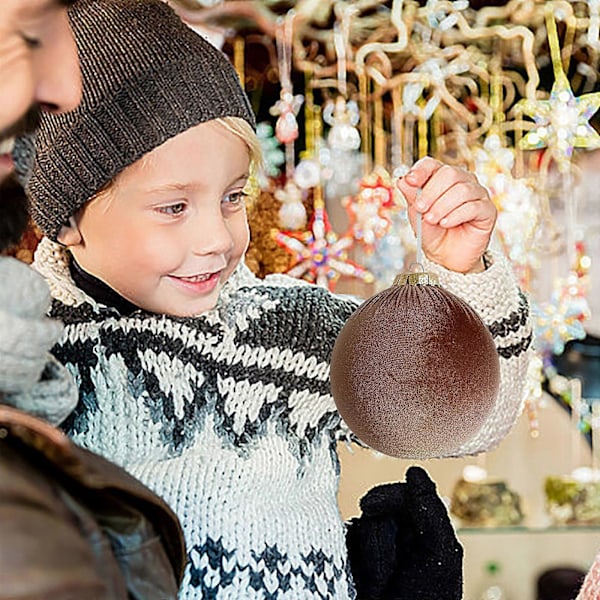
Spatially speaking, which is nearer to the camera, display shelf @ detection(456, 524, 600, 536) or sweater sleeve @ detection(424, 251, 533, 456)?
sweater sleeve @ detection(424, 251, 533, 456)

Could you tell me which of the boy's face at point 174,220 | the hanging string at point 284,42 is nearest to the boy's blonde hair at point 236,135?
the boy's face at point 174,220

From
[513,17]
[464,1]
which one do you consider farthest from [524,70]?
[464,1]

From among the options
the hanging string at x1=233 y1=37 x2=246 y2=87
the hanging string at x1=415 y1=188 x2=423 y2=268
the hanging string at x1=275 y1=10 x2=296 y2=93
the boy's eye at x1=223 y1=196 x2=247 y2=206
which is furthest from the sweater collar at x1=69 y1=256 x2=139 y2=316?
A: the hanging string at x1=233 y1=37 x2=246 y2=87

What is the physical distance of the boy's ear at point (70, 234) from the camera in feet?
2.46

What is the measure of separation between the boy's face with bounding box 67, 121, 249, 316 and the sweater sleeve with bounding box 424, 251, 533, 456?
199 millimetres

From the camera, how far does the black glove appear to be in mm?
823

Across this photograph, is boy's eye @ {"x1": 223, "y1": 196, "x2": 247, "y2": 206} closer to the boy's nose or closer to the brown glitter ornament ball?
the brown glitter ornament ball

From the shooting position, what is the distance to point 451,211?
31.6 inches

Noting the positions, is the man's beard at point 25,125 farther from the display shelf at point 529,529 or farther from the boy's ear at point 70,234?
the display shelf at point 529,529

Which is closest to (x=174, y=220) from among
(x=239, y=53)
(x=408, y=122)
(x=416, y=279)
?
(x=416, y=279)

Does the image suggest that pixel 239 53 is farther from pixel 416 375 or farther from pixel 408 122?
pixel 416 375

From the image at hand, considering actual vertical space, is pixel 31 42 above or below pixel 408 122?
above

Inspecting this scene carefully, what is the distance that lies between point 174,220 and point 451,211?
217 millimetres

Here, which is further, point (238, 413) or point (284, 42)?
point (284, 42)
